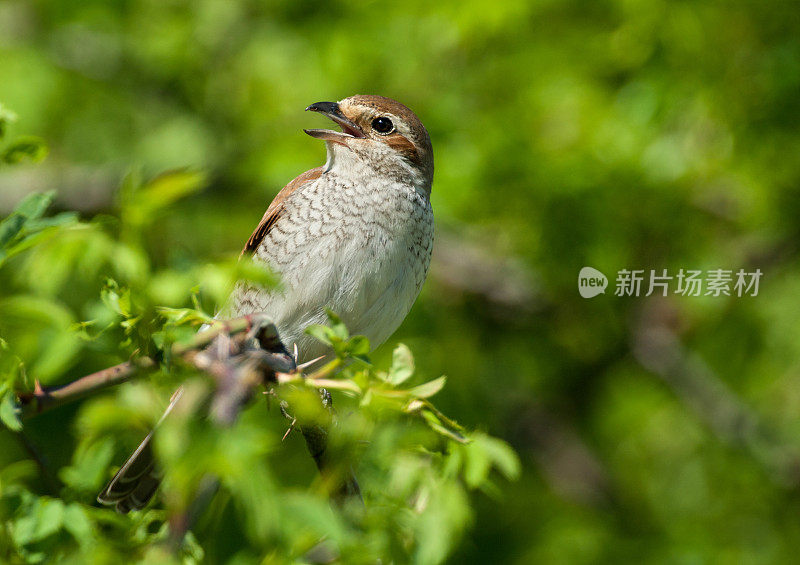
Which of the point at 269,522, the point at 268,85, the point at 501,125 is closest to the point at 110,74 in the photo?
the point at 268,85

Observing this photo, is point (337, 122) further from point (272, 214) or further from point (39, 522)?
point (39, 522)

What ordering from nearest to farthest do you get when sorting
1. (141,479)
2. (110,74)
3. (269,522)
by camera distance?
(269,522)
(141,479)
(110,74)

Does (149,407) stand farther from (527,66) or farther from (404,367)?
(527,66)

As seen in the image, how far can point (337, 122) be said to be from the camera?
11.4ft

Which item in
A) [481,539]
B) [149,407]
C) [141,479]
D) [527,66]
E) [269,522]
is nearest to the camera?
[269,522]

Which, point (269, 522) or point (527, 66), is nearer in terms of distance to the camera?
point (269, 522)

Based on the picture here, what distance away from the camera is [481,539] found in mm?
6246

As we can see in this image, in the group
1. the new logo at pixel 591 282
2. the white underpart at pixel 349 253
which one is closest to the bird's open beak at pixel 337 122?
the white underpart at pixel 349 253

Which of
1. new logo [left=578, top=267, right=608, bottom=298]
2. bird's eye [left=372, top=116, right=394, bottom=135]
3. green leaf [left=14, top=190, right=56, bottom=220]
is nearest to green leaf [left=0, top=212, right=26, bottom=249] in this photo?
green leaf [left=14, top=190, right=56, bottom=220]

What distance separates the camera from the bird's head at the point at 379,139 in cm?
341

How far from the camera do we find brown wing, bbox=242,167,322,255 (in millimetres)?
3395

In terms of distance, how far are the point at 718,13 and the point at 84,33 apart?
14.3ft

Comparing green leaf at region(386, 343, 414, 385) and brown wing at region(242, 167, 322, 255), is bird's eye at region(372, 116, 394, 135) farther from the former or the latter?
green leaf at region(386, 343, 414, 385)

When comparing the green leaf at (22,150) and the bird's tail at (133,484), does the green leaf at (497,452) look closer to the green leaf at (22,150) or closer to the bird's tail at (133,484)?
the bird's tail at (133,484)
